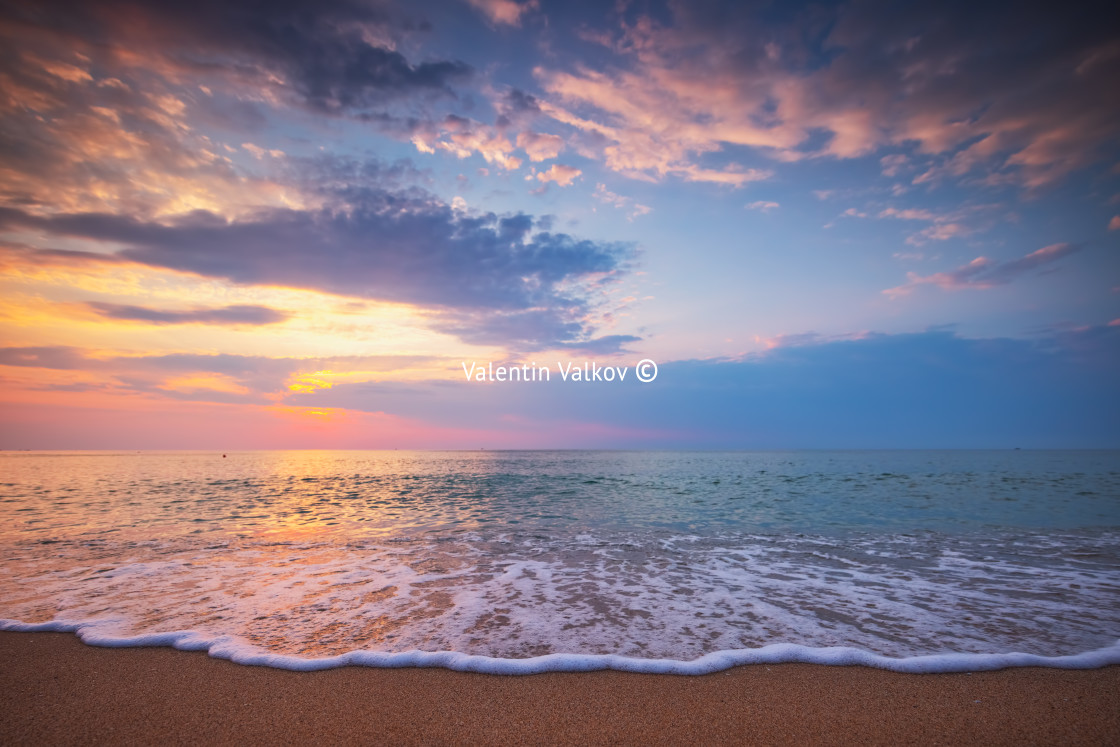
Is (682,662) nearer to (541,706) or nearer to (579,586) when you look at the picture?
(541,706)

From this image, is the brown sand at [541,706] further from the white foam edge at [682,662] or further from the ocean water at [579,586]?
the ocean water at [579,586]

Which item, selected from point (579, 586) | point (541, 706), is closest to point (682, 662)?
point (541, 706)

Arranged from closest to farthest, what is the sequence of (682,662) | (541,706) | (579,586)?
(541,706) → (682,662) → (579,586)

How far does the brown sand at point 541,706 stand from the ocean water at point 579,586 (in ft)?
1.06

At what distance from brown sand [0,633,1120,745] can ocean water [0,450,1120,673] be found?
32 centimetres

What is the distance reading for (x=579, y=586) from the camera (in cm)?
812

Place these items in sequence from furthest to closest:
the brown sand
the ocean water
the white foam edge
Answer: the ocean water → the white foam edge → the brown sand

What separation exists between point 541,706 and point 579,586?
4.16m

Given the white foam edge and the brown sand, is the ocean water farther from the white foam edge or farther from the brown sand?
the brown sand

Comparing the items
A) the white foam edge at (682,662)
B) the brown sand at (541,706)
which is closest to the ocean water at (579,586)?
the white foam edge at (682,662)

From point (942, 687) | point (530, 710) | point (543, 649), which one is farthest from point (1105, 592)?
point (530, 710)

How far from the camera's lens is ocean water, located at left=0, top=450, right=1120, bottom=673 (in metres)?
5.29

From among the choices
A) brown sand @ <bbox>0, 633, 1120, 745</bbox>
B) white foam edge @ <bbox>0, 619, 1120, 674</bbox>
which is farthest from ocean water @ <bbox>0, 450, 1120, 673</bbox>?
brown sand @ <bbox>0, 633, 1120, 745</bbox>

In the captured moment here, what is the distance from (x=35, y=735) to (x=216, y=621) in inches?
97.3
